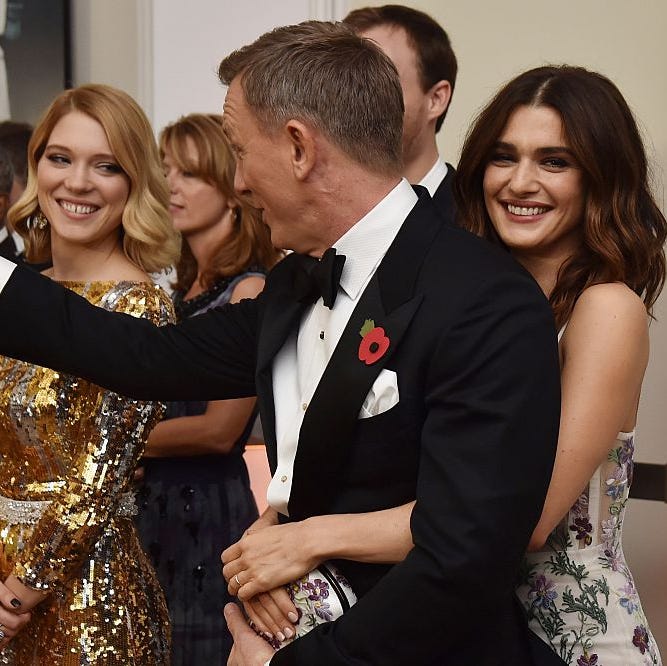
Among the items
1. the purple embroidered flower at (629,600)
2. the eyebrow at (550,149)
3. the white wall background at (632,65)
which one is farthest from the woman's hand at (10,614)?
the white wall background at (632,65)

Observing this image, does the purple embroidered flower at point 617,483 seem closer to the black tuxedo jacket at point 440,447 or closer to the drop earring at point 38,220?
A: the black tuxedo jacket at point 440,447

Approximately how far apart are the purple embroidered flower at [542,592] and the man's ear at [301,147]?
0.74 metres

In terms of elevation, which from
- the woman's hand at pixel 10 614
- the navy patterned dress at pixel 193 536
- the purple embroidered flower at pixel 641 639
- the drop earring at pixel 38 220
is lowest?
the navy patterned dress at pixel 193 536

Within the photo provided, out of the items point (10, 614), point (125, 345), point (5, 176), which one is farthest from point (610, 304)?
point (5, 176)

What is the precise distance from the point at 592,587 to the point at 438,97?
1.50 m

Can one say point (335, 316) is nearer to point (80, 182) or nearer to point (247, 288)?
point (80, 182)

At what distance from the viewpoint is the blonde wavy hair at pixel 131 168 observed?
2172mm

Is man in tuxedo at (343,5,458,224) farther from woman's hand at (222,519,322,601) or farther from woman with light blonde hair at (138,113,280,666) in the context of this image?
woman's hand at (222,519,322,601)

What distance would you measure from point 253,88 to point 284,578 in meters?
0.65

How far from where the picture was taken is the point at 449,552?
4.32 feet

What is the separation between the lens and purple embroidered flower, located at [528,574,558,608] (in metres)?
1.69

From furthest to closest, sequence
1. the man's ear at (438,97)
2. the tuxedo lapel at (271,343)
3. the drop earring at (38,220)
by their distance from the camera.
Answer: the man's ear at (438,97) < the drop earring at (38,220) < the tuxedo lapel at (271,343)

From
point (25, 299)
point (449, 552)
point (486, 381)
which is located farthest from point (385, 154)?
point (25, 299)

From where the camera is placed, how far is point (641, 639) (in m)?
1.70
